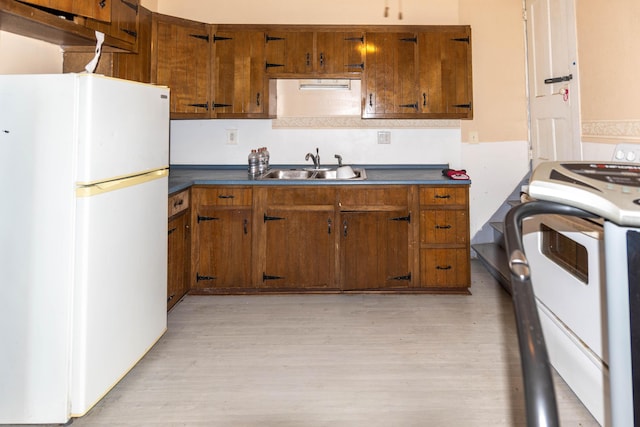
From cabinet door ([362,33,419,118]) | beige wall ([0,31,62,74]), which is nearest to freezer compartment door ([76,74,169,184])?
beige wall ([0,31,62,74])

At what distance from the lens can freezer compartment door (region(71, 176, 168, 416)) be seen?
1.56m

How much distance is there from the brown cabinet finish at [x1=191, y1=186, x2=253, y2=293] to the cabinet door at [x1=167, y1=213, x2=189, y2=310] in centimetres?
11

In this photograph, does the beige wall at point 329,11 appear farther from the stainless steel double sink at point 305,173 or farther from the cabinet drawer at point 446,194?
the cabinet drawer at point 446,194

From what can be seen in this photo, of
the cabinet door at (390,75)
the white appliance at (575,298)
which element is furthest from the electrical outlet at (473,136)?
the white appliance at (575,298)

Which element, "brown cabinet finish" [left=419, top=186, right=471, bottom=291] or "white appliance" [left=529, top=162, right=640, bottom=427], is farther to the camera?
"brown cabinet finish" [left=419, top=186, right=471, bottom=291]

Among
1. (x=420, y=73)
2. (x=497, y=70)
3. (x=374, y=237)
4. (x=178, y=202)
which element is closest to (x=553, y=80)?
(x=497, y=70)

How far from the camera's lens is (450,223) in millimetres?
2965

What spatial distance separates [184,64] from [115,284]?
2.05 m

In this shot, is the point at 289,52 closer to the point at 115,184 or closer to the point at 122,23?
the point at 122,23

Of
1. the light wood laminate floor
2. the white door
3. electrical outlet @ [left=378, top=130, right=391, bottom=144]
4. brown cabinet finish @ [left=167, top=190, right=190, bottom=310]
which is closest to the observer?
the light wood laminate floor

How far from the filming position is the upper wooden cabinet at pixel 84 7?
6.27ft

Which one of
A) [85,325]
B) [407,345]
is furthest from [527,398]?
[407,345]

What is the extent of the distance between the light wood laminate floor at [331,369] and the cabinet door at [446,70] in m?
1.57

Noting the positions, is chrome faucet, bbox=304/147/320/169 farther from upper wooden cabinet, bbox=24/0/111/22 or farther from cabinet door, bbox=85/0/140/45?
upper wooden cabinet, bbox=24/0/111/22
